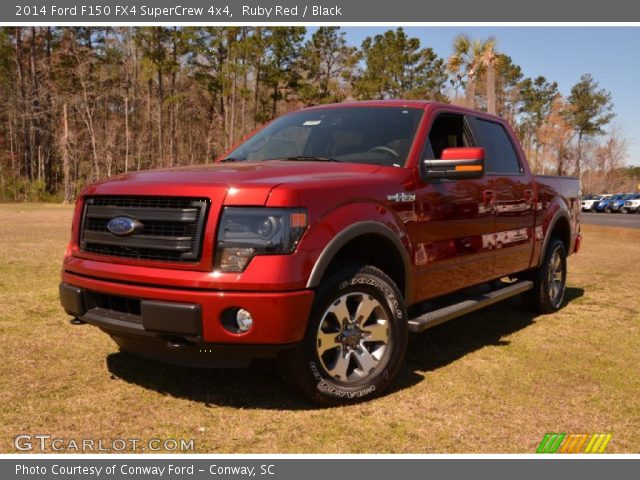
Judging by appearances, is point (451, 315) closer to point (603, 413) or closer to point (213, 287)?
point (603, 413)

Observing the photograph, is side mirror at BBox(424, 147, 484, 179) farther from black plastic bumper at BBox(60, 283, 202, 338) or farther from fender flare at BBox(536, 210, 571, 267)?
fender flare at BBox(536, 210, 571, 267)

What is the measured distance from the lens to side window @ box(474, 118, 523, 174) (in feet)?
17.5

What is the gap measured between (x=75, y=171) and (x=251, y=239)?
46.8 metres

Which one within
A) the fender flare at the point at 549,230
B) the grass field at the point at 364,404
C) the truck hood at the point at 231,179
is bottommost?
the grass field at the point at 364,404

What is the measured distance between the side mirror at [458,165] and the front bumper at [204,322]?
149cm

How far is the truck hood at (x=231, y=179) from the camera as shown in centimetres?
320

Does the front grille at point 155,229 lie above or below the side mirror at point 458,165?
below

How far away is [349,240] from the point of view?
3508mm

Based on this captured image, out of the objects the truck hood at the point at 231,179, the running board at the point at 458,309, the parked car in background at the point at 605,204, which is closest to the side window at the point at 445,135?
the truck hood at the point at 231,179

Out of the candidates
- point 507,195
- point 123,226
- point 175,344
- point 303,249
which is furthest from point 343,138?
point 175,344

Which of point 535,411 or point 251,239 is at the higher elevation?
point 251,239

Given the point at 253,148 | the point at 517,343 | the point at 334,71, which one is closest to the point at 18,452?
the point at 253,148

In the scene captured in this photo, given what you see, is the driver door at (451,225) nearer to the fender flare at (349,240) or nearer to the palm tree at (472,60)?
the fender flare at (349,240)

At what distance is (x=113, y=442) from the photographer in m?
3.05
